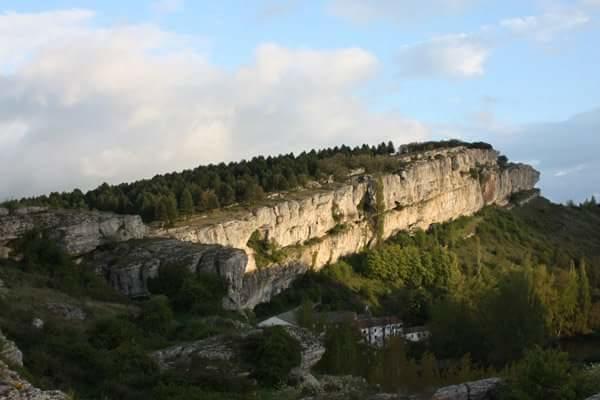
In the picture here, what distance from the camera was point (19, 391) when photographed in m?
12.5

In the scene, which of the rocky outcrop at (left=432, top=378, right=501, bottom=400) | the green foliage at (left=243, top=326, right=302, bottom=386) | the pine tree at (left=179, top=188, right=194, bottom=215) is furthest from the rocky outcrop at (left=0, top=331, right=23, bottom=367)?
the pine tree at (left=179, top=188, right=194, bottom=215)

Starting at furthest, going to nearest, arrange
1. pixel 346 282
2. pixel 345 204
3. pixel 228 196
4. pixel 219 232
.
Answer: pixel 345 204 < pixel 346 282 < pixel 228 196 < pixel 219 232

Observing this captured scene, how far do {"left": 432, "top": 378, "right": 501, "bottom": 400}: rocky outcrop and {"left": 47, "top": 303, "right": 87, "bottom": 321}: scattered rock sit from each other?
A: 42.9 feet

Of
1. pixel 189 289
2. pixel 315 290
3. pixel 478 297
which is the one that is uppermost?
pixel 189 289

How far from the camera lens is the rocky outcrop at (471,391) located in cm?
1933

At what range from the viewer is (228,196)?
68.1 meters

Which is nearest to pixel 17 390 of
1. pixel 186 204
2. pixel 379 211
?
pixel 186 204

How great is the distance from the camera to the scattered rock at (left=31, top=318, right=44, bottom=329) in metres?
21.5

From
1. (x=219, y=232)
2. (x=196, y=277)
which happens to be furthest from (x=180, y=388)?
(x=219, y=232)

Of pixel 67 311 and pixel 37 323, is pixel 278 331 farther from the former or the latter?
pixel 67 311

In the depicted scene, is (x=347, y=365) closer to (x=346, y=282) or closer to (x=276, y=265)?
(x=276, y=265)

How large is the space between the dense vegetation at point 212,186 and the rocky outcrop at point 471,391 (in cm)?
2762

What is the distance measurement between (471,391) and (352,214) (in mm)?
65630

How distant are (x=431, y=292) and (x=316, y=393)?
6293 centimetres
